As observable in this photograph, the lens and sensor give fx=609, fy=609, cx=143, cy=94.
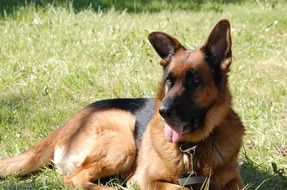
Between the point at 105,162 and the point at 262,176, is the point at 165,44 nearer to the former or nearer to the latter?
the point at 105,162

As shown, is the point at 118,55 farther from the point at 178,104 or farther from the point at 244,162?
the point at 178,104

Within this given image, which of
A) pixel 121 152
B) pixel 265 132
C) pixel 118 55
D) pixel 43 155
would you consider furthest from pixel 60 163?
pixel 118 55

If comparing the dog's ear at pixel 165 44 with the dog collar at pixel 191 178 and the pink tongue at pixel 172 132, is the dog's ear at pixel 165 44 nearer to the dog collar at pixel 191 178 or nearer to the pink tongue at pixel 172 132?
the pink tongue at pixel 172 132

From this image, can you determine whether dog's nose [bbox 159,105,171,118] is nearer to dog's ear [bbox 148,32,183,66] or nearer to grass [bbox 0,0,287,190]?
dog's ear [bbox 148,32,183,66]

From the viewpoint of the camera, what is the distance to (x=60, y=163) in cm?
461

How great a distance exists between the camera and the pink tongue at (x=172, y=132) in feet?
13.2

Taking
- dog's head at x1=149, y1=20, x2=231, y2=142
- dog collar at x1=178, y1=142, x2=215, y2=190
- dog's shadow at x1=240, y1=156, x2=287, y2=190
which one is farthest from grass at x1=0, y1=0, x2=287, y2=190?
dog's head at x1=149, y1=20, x2=231, y2=142

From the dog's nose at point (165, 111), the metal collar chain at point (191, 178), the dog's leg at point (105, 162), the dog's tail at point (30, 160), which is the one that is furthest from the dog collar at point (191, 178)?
the dog's tail at point (30, 160)

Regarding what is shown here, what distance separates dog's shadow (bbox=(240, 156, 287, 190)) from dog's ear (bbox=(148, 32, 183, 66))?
1056 mm

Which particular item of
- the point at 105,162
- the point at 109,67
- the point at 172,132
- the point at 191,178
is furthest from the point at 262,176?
the point at 109,67

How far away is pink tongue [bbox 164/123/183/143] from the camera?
403 cm

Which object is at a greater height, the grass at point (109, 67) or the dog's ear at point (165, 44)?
the dog's ear at point (165, 44)

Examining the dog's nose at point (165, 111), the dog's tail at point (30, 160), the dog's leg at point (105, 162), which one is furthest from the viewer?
the dog's tail at point (30, 160)

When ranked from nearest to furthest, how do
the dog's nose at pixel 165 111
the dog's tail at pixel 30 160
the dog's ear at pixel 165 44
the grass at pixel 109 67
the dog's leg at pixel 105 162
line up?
the dog's nose at pixel 165 111, the dog's ear at pixel 165 44, the dog's leg at pixel 105 162, the dog's tail at pixel 30 160, the grass at pixel 109 67
